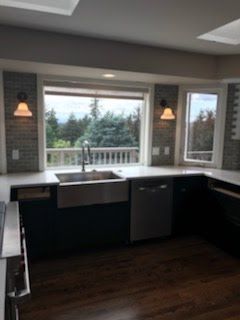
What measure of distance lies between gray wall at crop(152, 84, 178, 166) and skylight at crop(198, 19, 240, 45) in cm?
118

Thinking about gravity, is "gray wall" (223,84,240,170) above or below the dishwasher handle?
above

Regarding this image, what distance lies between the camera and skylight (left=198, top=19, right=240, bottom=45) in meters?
2.63

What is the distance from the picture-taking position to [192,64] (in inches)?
131

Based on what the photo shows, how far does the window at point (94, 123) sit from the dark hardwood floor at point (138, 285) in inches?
53.2

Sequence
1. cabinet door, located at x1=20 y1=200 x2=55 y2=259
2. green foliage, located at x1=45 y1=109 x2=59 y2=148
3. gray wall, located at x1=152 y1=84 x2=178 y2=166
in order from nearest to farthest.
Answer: cabinet door, located at x1=20 y1=200 x2=55 y2=259 → green foliage, located at x1=45 y1=109 x2=59 y2=148 → gray wall, located at x1=152 y1=84 x2=178 y2=166

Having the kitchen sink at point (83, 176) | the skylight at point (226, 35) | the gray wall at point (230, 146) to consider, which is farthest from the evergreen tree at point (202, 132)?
the kitchen sink at point (83, 176)

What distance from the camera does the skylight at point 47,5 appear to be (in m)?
1.99

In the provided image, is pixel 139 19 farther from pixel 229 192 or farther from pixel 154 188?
pixel 229 192

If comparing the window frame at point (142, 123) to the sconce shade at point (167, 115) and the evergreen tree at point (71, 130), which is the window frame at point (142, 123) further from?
the evergreen tree at point (71, 130)

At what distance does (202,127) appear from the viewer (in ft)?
13.0

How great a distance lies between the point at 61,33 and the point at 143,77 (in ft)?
3.78

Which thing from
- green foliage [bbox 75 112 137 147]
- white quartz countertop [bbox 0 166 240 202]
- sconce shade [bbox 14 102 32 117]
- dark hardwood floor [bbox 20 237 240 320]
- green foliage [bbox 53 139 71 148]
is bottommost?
dark hardwood floor [bbox 20 237 240 320]

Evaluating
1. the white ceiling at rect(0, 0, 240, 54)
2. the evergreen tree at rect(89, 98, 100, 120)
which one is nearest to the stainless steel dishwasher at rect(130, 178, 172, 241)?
the evergreen tree at rect(89, 98, 100, 120)

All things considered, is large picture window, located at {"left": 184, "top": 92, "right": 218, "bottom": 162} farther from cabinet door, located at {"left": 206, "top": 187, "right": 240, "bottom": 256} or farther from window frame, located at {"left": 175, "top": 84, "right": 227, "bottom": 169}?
cabinet door, located at {"left": 206, "top": 187, "right": 240, "bottom": 256}
